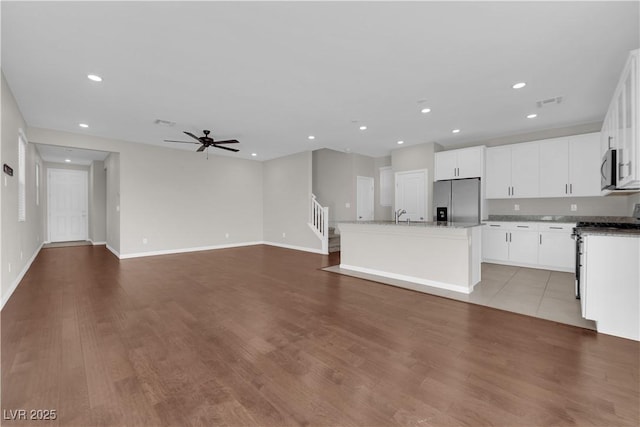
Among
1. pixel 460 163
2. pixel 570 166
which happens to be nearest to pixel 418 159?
pixel 460 163

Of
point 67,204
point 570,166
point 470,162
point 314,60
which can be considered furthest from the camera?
point 67,204

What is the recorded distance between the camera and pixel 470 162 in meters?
5.95

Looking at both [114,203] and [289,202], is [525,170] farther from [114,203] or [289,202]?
[114,203]

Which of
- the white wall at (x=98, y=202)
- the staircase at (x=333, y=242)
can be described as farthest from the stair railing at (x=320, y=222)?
the white wall at (x=98, y=202)

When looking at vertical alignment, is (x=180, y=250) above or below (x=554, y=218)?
below

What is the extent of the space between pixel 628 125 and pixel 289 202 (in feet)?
22.6

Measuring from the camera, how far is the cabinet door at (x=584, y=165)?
4770 millimetres

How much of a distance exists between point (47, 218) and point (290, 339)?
10875 mm

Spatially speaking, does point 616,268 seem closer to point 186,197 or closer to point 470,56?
point 470,56

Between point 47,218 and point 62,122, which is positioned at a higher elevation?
point 62,122

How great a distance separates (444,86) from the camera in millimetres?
3566

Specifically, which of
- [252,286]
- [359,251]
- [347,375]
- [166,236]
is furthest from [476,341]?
[166,236]

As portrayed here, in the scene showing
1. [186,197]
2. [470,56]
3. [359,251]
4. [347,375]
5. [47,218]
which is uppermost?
[470,56]

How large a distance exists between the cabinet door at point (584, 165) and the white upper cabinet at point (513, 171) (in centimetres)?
51
